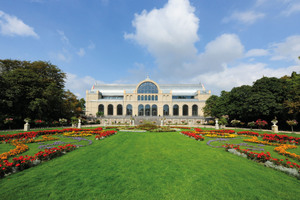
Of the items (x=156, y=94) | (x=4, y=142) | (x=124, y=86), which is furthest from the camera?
(x=124, y=86)

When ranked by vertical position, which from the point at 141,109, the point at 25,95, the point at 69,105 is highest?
the point at 25,95

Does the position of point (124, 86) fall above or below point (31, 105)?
above

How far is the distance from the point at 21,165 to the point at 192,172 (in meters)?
6.85

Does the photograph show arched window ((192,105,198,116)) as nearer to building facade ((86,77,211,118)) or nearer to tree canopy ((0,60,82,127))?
building facade ((86,77,211,118))

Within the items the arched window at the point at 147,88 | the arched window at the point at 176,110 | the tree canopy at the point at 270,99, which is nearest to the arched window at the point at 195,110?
the arched window at the point at 176,110

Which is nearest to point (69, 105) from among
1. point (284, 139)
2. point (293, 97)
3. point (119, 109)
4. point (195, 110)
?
point (119, 109)

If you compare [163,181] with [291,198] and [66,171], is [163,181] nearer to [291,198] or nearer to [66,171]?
[291,198]

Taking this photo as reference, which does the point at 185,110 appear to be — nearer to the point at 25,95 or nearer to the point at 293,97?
the point at 293,97

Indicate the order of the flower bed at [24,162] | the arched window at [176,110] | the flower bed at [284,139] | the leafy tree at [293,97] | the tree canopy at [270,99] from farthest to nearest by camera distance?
the arched window at [176,110] < the tree canopy at [270,99] < the leafy tree at [293,97] < the flower bed at [284,139] < the flower bed at [24,162]

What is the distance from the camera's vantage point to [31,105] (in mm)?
22828

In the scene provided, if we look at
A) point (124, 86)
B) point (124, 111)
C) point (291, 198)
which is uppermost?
point (124, 86)

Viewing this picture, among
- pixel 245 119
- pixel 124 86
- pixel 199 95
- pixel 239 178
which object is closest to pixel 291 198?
pixel 239 178

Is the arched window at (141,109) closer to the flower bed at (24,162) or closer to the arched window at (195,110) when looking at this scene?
the arched window at (195,110)

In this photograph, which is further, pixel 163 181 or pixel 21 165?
pixel 21 165
